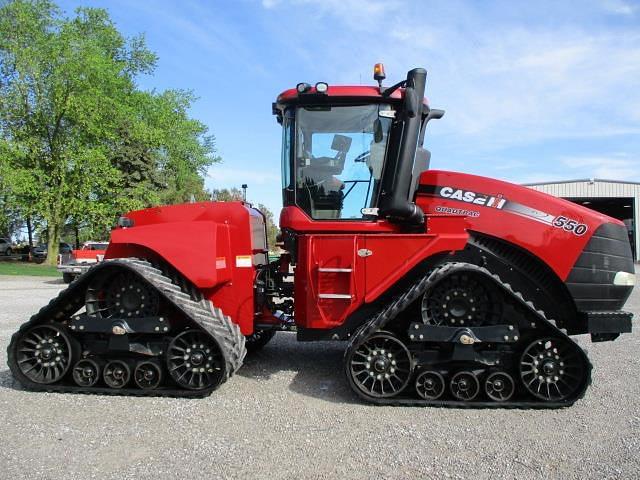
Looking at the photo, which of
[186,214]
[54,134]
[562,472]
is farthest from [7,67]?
[562,472]

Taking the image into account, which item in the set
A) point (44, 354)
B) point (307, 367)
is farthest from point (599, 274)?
point (44, 354)

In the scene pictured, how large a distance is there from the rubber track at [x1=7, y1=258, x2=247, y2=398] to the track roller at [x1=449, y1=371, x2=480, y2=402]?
1.96m

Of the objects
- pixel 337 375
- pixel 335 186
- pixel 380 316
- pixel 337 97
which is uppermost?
pixel 337 97

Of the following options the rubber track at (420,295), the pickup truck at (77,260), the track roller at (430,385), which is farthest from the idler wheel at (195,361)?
the pickup truck at (77,260)

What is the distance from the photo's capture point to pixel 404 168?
512 cm

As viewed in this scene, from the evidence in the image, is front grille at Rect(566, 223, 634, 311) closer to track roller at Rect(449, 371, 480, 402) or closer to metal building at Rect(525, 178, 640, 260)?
track roller at Rect(449, 371, 480, 402)

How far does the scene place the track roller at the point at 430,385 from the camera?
190 inches

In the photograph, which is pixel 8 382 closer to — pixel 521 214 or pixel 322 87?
pixel 322 87

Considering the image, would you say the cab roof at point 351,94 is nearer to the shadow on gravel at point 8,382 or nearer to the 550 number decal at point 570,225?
the 550 number decal at point 570,225

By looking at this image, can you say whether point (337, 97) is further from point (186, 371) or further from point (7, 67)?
point (7, 67)

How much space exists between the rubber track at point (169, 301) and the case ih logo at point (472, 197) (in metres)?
2.44

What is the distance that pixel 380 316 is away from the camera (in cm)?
479

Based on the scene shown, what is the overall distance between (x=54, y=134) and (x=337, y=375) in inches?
1093

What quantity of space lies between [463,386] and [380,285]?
A: 1.16 m
